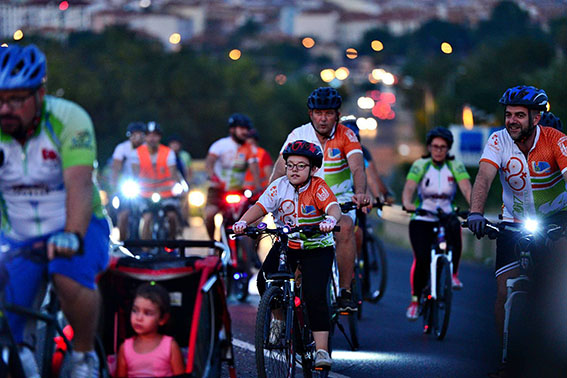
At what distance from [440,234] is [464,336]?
3.26 ft

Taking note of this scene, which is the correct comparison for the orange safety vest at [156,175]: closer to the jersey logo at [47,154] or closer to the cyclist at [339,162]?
the cyclist at [339,162]

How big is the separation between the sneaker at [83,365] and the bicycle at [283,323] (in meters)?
1.47

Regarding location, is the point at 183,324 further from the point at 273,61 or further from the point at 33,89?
the point at 273,61

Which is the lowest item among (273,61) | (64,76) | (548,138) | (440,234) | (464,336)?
(464,336)

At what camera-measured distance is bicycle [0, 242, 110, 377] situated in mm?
5473

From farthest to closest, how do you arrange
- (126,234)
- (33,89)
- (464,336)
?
(126,234), (464,336), (33,89)

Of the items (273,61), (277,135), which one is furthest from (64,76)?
(273,61)

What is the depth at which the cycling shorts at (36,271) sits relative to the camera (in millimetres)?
5660

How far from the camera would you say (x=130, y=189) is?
53.2 feet

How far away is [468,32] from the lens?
636 feet

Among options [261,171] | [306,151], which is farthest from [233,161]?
[306,151]

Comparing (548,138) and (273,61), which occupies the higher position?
(273,61)

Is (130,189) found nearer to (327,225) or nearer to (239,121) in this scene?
(239,121)

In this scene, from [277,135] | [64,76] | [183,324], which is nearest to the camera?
[183,324]
